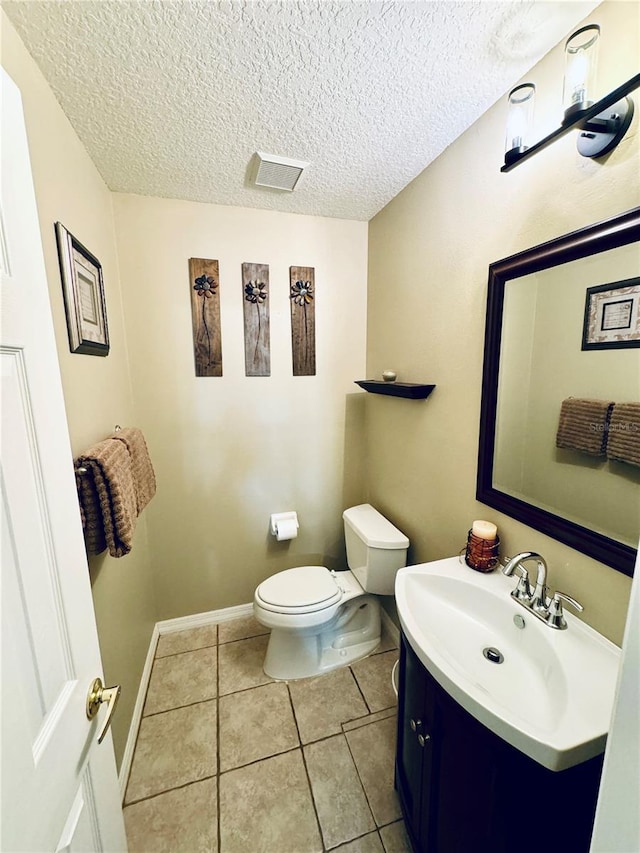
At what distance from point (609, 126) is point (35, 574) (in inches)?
60.3

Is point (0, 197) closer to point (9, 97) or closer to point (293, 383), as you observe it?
point (9, 97)

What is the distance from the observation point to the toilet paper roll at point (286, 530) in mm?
2045

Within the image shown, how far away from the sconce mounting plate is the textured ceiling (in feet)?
0.96

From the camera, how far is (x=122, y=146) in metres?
1.32

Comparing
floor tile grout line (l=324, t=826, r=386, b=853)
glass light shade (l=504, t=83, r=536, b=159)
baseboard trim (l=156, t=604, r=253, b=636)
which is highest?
glass light shade (l=504, t=83, r=536, b=159)

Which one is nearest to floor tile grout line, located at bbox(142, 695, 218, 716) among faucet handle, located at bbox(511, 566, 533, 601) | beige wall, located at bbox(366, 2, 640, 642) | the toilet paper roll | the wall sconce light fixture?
the toilet paper roll

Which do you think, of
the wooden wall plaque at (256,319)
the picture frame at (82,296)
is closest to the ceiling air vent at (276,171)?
the wooden wall plaque at (256,319)

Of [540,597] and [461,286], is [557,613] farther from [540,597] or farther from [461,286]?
[461,286]

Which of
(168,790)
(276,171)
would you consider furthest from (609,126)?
(168,790)

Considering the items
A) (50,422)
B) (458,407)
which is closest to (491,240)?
(458,407)

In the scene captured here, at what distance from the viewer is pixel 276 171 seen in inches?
58.3

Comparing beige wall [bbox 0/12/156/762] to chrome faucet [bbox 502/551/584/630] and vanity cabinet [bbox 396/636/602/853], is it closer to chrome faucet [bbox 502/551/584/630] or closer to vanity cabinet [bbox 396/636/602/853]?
vanity cabinet [bbox 396/636/602/853]

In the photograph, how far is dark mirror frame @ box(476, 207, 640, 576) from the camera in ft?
2.74

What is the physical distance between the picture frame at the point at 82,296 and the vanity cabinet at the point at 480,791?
1.54 metres
